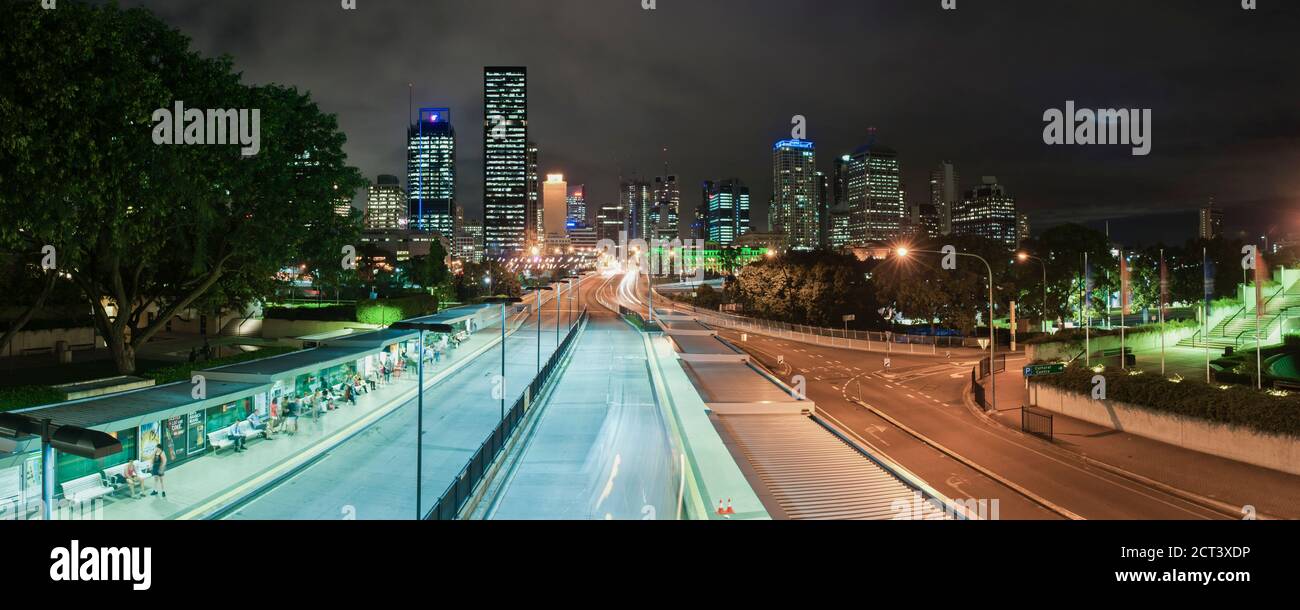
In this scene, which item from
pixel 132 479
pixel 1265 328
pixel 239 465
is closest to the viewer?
pixel 132 479

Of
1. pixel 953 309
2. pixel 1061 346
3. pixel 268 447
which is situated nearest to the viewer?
pixel 268 447

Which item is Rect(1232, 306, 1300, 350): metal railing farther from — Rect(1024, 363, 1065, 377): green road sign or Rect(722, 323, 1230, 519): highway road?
Rect(1024, 363, 1065, 377): green road sign

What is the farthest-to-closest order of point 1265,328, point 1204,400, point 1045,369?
point 1265,328 < point 1045,369 < point 1204,400

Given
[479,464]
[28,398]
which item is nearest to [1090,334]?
[479,464]

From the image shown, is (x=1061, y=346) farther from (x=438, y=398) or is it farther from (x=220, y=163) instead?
(x=220, y=163)

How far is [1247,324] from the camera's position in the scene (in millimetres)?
41625

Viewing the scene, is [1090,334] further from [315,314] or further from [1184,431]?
[315,314]

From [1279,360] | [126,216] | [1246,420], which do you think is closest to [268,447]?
[126,216]

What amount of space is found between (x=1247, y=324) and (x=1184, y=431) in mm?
28993

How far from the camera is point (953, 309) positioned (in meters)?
56.4

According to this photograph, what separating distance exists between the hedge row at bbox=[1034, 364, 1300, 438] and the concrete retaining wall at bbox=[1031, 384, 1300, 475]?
235 millimetres

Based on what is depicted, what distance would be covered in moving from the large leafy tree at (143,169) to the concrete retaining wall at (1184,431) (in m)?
32.8

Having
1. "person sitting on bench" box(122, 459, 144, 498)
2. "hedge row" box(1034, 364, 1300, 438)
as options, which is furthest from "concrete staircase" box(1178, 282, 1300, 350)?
"person sitting on bench" box(122, 459, 144, 498)
